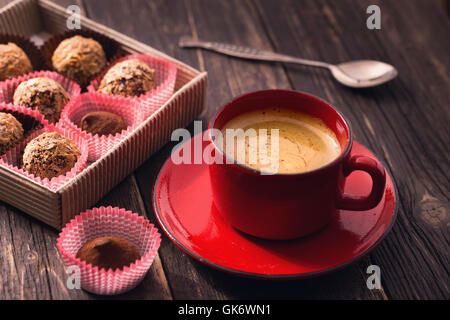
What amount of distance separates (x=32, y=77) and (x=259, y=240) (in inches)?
29.5

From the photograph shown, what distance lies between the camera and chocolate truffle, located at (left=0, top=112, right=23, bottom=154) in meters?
1.22

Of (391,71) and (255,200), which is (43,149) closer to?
(255,200)

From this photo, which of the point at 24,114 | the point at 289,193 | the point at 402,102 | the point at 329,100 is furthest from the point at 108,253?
the point at 402,102

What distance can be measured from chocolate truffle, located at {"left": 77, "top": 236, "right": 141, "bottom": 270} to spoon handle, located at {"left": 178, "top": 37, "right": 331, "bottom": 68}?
33.5 inches

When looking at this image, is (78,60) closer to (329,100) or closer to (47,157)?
(47,157)

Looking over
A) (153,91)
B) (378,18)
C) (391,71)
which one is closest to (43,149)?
(153,91)

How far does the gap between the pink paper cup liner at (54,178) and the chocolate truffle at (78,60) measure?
0.22 m

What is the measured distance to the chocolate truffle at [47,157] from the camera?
1178mm

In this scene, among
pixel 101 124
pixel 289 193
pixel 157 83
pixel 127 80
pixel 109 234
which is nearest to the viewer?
pixel 289 193

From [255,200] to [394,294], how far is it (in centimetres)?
33

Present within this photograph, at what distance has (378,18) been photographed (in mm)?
1884

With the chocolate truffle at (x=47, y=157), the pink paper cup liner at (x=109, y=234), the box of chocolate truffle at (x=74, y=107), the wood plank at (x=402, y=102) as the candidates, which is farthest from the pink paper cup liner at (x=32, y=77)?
the wood plank at (x=402, y=102)

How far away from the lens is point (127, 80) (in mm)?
1411

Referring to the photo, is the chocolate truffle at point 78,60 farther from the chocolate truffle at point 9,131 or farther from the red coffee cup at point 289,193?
the red coffee cup at point 289,193
